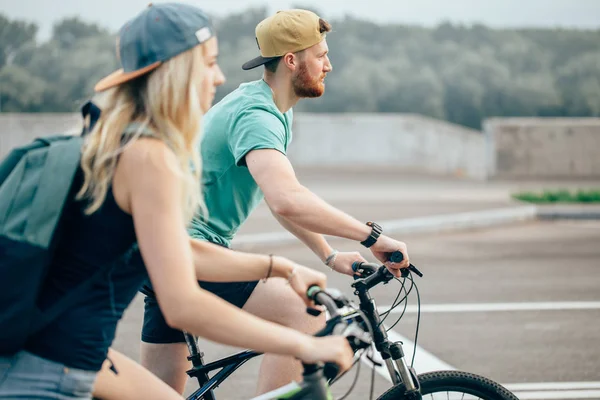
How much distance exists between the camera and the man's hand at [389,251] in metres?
3.14

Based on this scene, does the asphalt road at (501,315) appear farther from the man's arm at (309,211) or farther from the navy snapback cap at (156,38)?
the navy snapback cap at (156,38)

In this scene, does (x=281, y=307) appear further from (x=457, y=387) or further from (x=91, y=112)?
(x=91, y=112)

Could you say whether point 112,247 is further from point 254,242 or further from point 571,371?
point 254,242

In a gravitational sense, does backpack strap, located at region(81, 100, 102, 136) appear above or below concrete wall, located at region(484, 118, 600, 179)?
above

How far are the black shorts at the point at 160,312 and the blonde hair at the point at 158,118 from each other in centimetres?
112

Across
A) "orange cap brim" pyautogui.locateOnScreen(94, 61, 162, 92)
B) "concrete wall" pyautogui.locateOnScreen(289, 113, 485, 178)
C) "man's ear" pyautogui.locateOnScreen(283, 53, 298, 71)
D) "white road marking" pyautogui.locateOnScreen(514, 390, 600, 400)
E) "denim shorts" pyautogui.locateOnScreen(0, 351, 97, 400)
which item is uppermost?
"orange cap brim" pyautogui.locateOnScreen(94, 61, 162, 92)

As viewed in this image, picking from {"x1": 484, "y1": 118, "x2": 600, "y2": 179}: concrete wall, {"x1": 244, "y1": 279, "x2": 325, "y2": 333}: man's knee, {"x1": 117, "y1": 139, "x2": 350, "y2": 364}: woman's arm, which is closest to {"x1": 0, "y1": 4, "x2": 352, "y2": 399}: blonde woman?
{"x1": 117, "y1": 139, "x2": 350, "y2": 364}: woman's arm

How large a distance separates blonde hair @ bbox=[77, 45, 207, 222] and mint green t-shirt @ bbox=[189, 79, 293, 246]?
1153 mm

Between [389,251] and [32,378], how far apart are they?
4.39ft

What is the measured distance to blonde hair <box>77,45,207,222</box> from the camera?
2219 mm

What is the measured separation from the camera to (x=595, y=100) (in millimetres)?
43688

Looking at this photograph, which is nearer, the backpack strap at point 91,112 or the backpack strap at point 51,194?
the backpack strap at point 51,194

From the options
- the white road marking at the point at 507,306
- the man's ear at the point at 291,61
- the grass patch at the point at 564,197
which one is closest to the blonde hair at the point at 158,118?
the man's ear at the point at 291,61

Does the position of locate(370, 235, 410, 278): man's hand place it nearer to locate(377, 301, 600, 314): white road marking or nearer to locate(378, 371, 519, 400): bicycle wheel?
locate(378, 371, 519, 400): bicycle wheel
